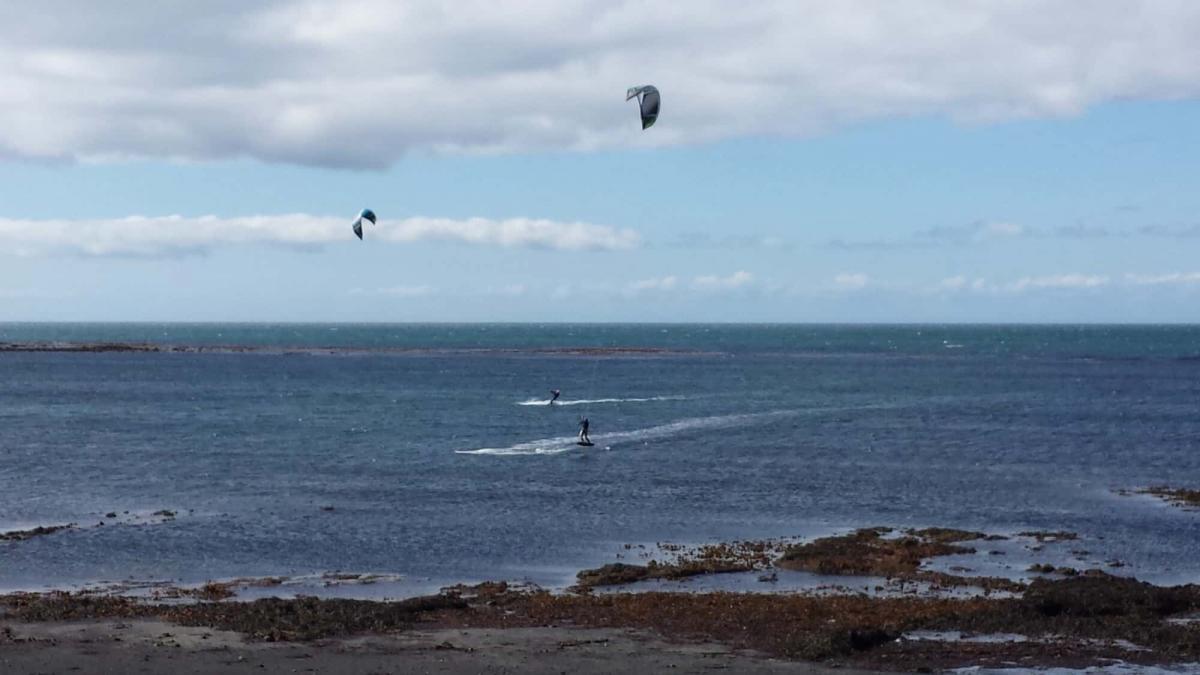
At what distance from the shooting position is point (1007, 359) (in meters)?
182

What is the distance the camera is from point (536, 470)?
54.4m

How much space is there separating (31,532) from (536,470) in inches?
853

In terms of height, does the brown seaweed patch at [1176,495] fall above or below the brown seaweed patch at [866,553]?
below

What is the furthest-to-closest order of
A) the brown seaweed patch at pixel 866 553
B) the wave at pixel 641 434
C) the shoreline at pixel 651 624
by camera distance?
the wave at pixel 641 434
the brown seaweed patch at pixel 866 553
the shoreline at pixel 651 624

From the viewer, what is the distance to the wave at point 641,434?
205 feet

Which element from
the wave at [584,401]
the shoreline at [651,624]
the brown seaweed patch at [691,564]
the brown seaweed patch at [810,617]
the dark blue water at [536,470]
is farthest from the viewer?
the wave at [584,401]

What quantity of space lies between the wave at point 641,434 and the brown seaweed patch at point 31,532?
24508 mm

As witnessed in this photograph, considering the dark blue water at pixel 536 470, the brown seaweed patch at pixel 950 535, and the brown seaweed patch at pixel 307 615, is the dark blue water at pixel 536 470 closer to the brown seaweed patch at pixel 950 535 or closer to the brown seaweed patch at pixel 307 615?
the brown seaweed patch at pixel 950 535

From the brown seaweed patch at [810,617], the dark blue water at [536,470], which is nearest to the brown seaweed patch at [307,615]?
the brown seaweed patch at [810,617]

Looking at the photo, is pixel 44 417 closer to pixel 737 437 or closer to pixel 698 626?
pixel 737 437

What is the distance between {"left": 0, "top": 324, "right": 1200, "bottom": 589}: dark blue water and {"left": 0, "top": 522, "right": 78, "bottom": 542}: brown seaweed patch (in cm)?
58

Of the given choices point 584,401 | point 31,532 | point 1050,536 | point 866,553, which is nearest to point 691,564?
point 866,553

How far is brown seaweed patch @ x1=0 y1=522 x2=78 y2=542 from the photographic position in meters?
36.4

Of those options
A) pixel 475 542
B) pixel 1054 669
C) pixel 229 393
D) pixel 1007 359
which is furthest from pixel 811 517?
pixel 1007 359
